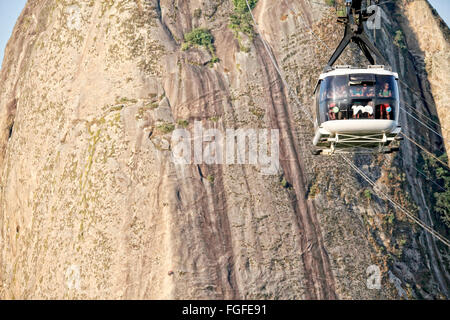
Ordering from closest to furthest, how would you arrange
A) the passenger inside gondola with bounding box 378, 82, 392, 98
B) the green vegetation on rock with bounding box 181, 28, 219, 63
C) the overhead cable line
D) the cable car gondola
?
the cable car gondola → the passenger inside gondola with bounding box 378, 82, 392, 98 → the overhead cable line → the green vegetation on rock with bounding box 181, 28, 219, 63

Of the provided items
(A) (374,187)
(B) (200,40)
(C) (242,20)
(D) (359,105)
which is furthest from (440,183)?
(D) (359,105)

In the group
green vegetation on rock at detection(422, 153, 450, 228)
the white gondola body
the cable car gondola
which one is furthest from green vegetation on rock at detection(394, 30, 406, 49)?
the white gondola body

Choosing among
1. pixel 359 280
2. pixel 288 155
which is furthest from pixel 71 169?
pixel 359 280

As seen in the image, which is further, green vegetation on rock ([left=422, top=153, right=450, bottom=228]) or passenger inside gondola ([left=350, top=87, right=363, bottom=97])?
green vegetation on rock ([left=422, top=153, right=450, bottom=228])

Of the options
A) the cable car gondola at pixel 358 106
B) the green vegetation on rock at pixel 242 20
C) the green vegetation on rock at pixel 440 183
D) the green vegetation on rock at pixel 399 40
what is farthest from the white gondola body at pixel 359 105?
the green vegetation on rock at pixel 399 40

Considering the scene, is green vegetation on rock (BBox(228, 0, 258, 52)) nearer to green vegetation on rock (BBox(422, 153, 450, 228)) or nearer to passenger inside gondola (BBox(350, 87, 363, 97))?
green vegetation on rock (BBox(422, 153, 450, 228))

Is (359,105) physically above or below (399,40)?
below

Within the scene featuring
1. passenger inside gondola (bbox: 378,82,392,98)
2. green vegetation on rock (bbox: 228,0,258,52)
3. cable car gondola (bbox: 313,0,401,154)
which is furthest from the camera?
green vegetation on rock (bbox: 228,0,258,52)

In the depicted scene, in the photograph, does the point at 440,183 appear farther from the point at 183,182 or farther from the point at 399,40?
the point at 183,182

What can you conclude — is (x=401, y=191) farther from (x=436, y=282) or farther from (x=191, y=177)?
(x=191, y=177)
